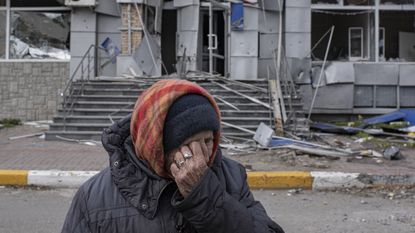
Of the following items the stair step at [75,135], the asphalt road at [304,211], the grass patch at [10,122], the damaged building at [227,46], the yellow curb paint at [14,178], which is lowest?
the asphalt road at [304,211]

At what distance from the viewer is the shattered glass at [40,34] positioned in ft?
49.5

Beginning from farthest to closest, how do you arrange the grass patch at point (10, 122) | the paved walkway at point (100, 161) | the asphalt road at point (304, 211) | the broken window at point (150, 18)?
the broken window at point (150, 18)
the grass patch at point (10, 122)
the paved walkway at point (100, 161)
the asphalt road at point (304, 211)

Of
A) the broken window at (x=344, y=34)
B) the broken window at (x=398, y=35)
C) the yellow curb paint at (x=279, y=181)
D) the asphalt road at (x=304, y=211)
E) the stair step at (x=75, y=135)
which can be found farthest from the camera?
the broken window at (x=398, y=35)

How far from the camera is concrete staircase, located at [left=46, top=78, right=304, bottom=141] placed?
11141mm

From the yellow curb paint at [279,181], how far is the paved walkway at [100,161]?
1.62 feet

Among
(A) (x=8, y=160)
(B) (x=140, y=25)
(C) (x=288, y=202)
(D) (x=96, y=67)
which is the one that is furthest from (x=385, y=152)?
A: (D) (x=96, y=67)

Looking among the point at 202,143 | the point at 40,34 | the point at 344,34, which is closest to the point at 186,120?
the point at 202,143

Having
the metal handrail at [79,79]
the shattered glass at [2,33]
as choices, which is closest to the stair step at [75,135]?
the metal handrail at [79,79]

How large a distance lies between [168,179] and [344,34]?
14440 millimetres

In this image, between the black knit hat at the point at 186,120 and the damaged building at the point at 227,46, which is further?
the damaged building at the point at 227,46

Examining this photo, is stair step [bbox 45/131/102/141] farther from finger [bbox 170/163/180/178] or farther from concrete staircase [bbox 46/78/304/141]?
finger [bbox 170/163/180/178]

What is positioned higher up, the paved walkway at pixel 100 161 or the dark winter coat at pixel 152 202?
the dark winter coat at pixel 152 202

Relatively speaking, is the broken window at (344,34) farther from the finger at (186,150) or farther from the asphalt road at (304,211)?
the finger at (186,150)

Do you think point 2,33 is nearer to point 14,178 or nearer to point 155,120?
point 14,178
